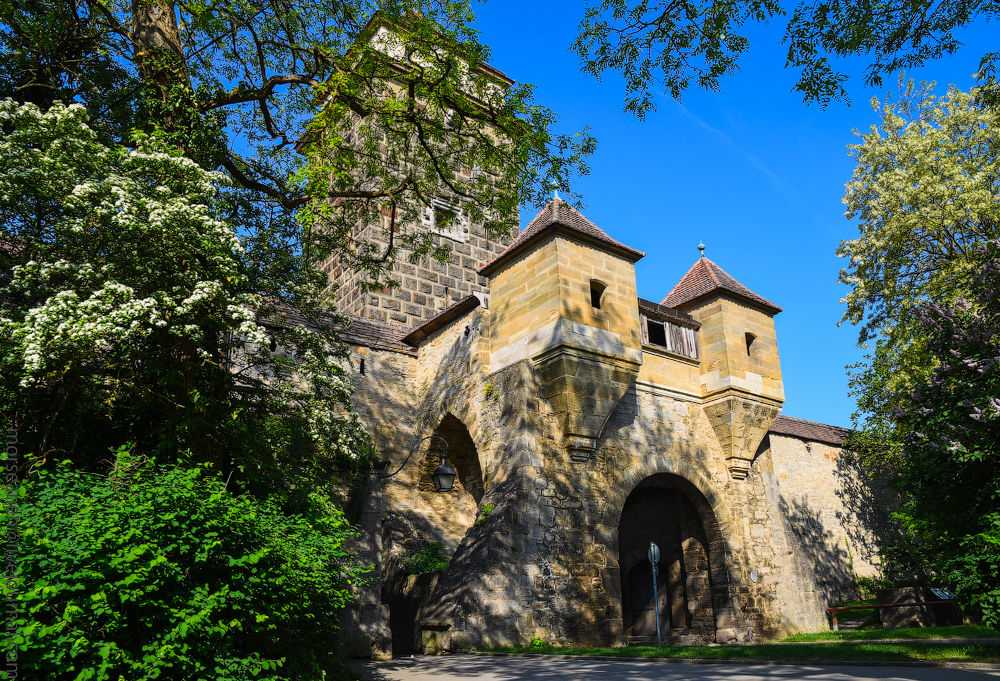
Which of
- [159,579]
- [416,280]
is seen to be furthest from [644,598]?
[159,579]

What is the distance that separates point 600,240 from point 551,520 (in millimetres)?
5479

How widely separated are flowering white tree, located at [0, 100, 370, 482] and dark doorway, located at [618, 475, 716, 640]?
10.0 m

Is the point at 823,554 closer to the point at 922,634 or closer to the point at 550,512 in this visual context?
the point at 922,634

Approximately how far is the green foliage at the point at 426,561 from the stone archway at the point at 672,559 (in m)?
3.79

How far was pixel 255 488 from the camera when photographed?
752cm

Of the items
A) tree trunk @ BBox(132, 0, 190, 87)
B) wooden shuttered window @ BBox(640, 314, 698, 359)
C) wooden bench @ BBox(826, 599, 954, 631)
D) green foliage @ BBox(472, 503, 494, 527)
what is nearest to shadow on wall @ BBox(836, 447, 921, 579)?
wooden bench @ BBox(826, 599, 954, 631)

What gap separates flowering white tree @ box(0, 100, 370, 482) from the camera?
628cm

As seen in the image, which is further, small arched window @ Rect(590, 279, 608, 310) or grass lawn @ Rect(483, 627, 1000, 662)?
small arched window @ Rect(590, 279, 608, 310)

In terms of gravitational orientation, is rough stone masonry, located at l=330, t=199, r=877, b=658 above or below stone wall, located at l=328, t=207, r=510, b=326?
below

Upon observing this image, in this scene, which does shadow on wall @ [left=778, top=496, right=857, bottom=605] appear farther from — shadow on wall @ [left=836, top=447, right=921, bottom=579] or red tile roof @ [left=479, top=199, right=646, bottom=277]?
red tile roof @ [left=479, top=199, right=646, bottom=277]

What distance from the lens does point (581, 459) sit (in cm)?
1270

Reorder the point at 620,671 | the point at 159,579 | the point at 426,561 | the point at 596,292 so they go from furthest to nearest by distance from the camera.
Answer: the point at 596,292 → the point at 426,561 → the point at 620,671 → the point at 159,579

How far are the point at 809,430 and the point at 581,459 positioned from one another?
9885 millimetres

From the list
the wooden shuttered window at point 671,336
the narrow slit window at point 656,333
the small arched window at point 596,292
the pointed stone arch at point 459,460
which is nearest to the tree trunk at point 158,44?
the small arched window at point 596,292
